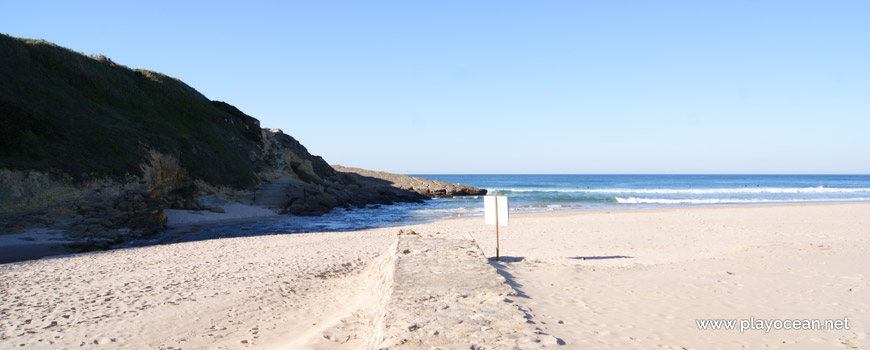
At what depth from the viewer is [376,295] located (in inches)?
272

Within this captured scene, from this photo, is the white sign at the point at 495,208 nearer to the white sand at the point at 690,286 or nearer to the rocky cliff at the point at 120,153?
the white sand at the point at 690,286

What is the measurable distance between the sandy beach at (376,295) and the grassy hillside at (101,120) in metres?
9.20

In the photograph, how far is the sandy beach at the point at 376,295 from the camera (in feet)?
16.6

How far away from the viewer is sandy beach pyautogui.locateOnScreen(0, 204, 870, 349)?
5070mm

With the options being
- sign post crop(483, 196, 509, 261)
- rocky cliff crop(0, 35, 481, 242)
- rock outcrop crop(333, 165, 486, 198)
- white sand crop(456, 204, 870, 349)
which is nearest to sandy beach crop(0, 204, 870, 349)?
white sand crop(456, 204, 870, 349)

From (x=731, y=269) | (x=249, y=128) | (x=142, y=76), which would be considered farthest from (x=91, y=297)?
(x=249, y=128)

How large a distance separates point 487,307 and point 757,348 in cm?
261

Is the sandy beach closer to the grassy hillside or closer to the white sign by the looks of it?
the white sign

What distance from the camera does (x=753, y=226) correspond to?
A: 1772 cm

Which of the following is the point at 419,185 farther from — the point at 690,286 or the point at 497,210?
the point at 690,286

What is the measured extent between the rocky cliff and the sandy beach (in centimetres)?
612

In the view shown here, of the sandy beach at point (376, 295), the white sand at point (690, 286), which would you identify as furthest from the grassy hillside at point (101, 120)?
the white sand at point (690, 286)

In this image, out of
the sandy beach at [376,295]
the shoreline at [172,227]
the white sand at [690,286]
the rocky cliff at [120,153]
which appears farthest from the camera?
the rocky cliff at [120,153]

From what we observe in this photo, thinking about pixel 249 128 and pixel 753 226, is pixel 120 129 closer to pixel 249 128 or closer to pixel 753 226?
pixel 249 128
